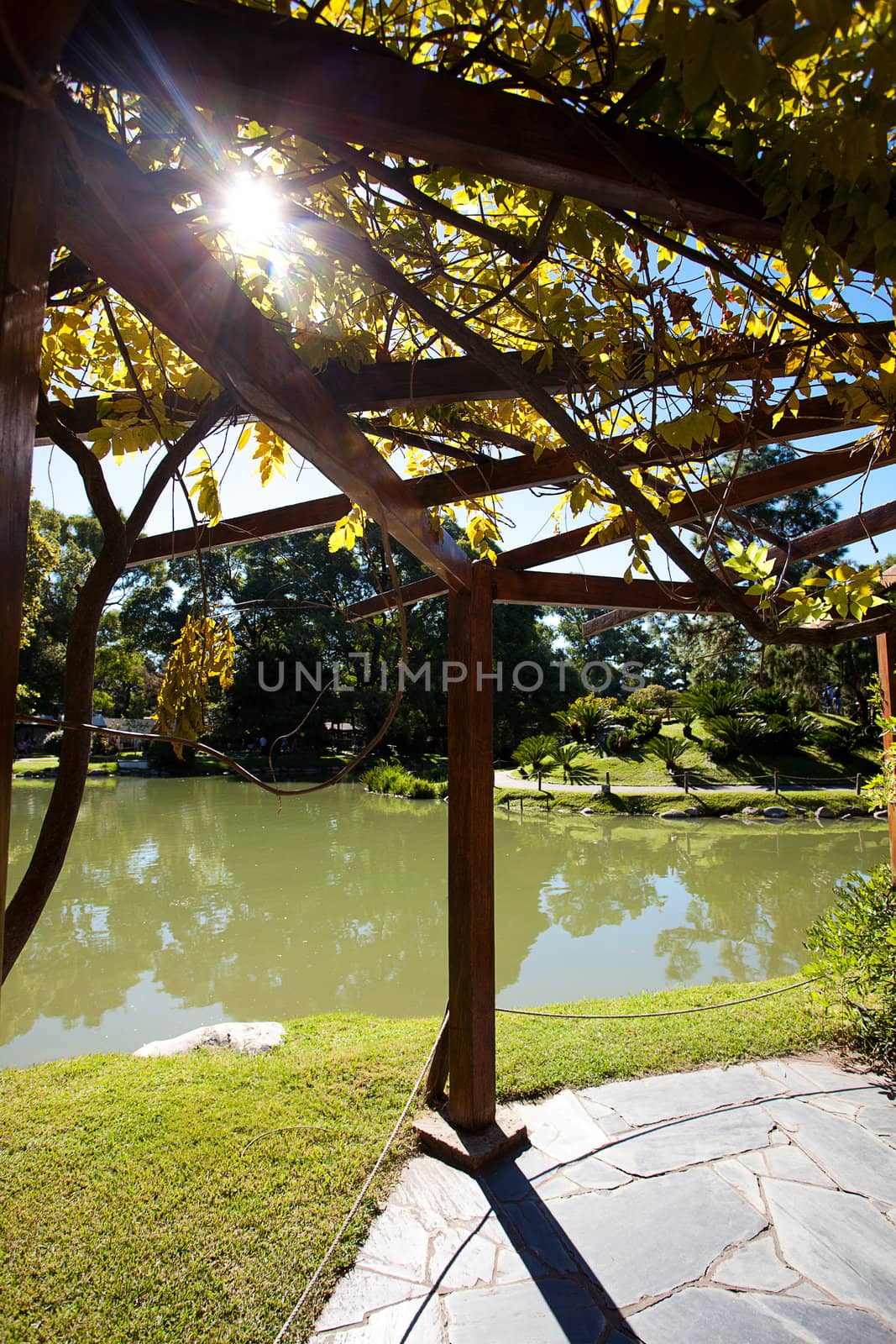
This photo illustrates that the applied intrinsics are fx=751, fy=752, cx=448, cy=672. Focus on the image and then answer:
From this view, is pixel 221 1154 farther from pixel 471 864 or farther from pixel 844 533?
pixel 844 533

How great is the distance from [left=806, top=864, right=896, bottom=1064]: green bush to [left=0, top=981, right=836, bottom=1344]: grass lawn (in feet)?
1.01

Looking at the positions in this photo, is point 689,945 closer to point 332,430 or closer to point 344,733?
point 332,430

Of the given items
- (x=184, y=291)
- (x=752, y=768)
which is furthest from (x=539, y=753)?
(x=184, y=291)

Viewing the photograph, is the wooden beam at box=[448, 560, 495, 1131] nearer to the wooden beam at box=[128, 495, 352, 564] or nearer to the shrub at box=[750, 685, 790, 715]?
the wooden beam at box=[128, 495, 352, 564]

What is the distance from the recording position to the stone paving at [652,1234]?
72.7 inches

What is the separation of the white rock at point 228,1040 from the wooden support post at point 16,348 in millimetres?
3562

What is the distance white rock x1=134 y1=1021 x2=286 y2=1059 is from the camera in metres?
3.69

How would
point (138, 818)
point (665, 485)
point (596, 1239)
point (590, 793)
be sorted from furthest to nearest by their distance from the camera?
point (590, 793) < point (138, 818) < point (665, 485) < point (596, 1239)

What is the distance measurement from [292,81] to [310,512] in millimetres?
1881

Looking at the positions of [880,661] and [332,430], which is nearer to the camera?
[332,430]

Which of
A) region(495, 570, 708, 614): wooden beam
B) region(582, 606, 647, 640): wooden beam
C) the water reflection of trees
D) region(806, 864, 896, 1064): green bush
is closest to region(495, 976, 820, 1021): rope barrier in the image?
region(806, 864, 896, 1064): green bush

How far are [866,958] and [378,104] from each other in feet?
11.3

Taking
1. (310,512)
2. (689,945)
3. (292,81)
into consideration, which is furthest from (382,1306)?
(689,945)

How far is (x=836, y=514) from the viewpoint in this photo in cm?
1995
